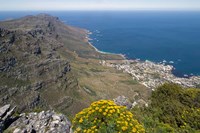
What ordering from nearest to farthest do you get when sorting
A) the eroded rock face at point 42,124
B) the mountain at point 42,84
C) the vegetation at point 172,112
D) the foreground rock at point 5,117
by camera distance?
the eroded rock face at point 42,124 < the foreground rock at point 5,117 < the vegetation at point 172,112 < the mountain at point 42,84

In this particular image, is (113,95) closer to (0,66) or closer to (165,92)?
(0,66)

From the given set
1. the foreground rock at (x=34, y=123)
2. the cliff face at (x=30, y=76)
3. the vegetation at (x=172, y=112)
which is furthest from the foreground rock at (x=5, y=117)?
the cliff face at (x=30, y=76)

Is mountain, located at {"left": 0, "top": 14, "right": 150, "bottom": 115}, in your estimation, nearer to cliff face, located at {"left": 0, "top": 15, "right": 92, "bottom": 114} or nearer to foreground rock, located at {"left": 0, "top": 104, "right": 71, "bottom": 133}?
cliff face, located at {"left": 0, "top": 15, "right": 92, "bottom": 114}

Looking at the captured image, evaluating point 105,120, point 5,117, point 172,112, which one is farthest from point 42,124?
point 172,112

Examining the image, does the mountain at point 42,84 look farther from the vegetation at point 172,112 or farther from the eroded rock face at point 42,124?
the eroded rock face at point 42,124

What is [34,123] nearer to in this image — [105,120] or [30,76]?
[105,120]

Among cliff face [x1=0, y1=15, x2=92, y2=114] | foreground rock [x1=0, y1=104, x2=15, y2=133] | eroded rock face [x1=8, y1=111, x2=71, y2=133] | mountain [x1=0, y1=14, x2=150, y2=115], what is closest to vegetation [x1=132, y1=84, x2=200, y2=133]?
eroded rock face [x1=8, y1=111, x2=71, y2=133]
